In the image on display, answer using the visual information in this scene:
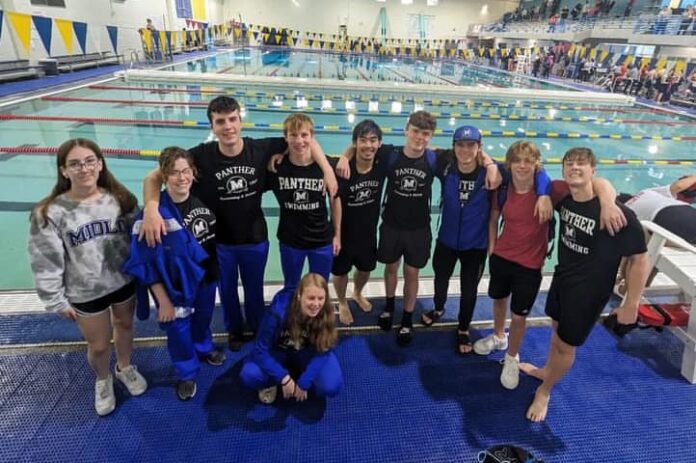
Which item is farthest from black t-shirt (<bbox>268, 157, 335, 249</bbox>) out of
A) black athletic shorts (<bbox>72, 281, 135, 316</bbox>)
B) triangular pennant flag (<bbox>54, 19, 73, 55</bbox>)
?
triangular pennant flag (<bbox>54, 19, 73, 55</bbox>)

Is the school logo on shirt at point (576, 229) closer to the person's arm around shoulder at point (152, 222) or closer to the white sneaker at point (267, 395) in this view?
the white sneaker at point (267, 395)

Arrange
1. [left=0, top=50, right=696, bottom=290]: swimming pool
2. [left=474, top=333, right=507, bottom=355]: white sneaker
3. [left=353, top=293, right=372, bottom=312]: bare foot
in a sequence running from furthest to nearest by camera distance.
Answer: [left=0, top=50, right=696, bottom=290]: swimming pool, [left=353, top=293, right=372, bottom=312]: bare foot, [left=474, top=333, right=507, bottom=355]: white sneaker

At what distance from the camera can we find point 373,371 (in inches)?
97.3

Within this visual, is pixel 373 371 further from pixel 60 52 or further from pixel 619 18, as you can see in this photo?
pixel 619 18

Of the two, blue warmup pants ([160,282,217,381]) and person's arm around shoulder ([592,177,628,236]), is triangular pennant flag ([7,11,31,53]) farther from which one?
person's arm around shoulder ([592,177,628,236])

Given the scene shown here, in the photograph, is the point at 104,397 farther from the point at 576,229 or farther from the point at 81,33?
the point at 81,33

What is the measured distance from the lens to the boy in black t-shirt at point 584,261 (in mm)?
1824

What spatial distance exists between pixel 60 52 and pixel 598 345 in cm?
1688

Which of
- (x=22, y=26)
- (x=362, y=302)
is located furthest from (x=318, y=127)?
(x=22, y=26)

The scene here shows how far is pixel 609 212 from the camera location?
5.88ft

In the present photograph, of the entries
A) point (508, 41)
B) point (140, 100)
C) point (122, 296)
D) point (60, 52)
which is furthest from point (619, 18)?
point (122, 296)

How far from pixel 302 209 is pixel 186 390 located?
127cm

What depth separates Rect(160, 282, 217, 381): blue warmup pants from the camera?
6.91ft

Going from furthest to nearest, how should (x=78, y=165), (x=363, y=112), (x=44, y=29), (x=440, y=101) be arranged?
1. (x=440, y=101)
2. (x=44, y=29)
3. (x=363, y=112)
4. (x=78, y=165)
